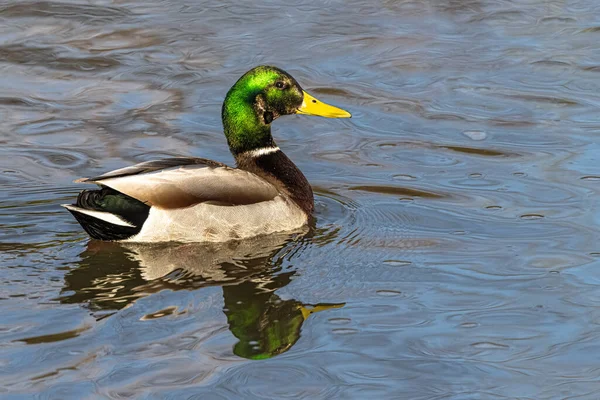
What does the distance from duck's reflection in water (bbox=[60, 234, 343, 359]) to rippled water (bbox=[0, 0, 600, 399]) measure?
20 mm

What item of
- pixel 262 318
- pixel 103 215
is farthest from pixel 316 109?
pixel 262 318

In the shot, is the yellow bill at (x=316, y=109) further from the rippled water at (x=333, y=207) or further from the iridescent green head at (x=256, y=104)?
the rippled water at (x=333, y=207)

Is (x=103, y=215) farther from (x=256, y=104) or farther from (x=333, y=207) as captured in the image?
(x=333, y=207)

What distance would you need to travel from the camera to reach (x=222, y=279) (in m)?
7.20

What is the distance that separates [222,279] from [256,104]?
1689mm

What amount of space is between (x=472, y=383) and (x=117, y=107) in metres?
5.26

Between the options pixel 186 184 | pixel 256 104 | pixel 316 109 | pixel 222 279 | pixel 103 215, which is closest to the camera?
pixel 222 279

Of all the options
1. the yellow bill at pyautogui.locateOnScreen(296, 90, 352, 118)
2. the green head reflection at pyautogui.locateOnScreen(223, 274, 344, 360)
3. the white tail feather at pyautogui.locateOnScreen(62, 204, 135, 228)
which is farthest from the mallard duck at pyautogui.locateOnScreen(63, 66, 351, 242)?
the green head reflection at pyautogui.locateOnScreen(223, 274, 344, 360)

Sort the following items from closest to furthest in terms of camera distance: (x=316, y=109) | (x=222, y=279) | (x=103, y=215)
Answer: (x=222, y=279) → (x=103, y=215) → (x=316, y=109)

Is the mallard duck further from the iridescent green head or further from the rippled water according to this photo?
the rippled water

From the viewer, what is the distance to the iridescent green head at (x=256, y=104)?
8414mm

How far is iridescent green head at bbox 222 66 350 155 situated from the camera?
841 cm

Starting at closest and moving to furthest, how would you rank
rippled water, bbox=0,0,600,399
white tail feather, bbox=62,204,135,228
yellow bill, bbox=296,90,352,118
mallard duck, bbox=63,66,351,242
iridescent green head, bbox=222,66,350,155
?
1. rippled water, bbox=0,0,600,399
2. white tail feather, bbox=62,204,135,228
3. mallard duck, bbox=63,66,351,242
4. iridescent green head, bbox=222,66,350,155
5. yellow bill, bbox=296,90,352,118

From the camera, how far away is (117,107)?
10.3 metres
